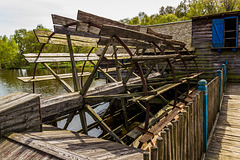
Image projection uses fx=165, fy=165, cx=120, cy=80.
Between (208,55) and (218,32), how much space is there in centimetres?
148

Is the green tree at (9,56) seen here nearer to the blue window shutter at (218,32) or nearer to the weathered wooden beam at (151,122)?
A: the blue window shutter at (218,32)

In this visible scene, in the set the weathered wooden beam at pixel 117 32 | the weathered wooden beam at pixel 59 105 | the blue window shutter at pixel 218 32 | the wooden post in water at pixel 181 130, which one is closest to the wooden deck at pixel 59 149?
the wooden post in water at pixel 181 130

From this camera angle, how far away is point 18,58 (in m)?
48.4

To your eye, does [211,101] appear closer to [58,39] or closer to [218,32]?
[58,39]

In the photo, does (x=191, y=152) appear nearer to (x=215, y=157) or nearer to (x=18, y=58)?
(x=215, y=157)

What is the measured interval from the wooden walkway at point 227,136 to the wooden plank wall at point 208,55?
5.94 meters

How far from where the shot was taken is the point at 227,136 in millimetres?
3529

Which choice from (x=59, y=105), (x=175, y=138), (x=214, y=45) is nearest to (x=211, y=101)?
(x=175, y=138)

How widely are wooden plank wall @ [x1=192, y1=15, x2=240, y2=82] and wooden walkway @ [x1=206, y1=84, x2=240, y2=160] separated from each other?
5940 mm

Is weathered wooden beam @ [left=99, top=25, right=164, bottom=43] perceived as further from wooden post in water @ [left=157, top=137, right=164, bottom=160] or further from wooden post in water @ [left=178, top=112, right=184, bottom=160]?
wooden post in water @ [left=157, top=137, right=164, bottom=160]

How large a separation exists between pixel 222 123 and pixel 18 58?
182ft

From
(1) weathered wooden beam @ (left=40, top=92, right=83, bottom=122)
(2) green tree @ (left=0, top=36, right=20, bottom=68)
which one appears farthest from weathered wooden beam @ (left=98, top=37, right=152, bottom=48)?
(2) green tree @ (left=0, top=36, right=20, bottom=68)

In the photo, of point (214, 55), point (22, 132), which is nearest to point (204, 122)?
point (22, 132)

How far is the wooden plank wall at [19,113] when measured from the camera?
2393mm
